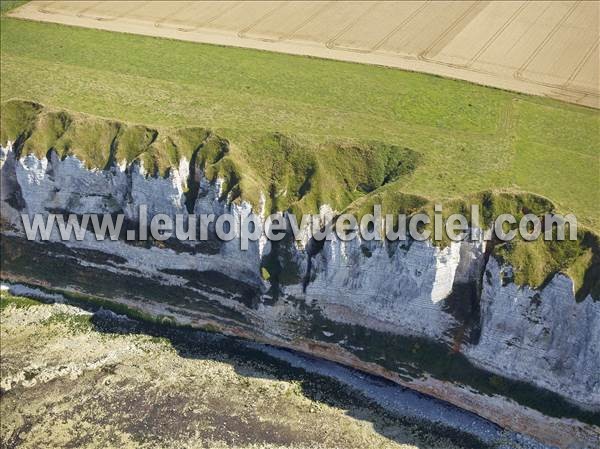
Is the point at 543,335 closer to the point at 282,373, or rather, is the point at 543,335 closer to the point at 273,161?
the point at 282,373

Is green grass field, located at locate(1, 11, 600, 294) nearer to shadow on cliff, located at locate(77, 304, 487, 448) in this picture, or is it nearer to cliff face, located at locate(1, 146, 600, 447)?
cliff face, located at locate(1, 146, 600, 447)

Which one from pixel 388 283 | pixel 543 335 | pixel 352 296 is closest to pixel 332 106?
pixel 352 296

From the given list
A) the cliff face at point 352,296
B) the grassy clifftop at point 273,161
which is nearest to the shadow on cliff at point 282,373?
the cliff face at point 352,296

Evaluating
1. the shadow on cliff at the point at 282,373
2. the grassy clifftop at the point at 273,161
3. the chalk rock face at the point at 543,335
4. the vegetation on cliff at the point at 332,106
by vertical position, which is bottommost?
the shadow on cliff at the point at 282,373

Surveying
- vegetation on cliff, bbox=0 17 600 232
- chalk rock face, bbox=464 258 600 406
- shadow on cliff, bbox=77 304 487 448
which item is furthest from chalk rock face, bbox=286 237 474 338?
shadow on cliff, bbox=77 304 487 448

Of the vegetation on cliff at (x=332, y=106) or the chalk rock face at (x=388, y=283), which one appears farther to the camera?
the vegetation on cliff at (x=332, y=106)

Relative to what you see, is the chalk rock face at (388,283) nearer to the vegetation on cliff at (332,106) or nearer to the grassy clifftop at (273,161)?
the grassy clifftop at (273,161)

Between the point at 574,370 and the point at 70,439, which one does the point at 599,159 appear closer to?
the point at 574,370
